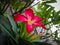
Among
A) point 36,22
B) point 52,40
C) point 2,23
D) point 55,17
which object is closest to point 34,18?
point 36,22

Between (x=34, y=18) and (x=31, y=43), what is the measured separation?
0.32 ft

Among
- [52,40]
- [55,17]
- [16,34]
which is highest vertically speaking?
[16,34]

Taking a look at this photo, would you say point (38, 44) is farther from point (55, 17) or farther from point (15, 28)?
point (55, 17)

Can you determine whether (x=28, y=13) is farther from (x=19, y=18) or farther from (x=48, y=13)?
(x=48, y=13)

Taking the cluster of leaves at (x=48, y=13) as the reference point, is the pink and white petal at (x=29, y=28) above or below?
above

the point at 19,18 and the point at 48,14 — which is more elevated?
the point at 19,18

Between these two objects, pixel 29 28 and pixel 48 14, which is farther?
pixel 48 14

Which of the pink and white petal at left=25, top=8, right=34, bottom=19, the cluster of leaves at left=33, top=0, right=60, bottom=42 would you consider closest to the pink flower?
the pink and white petal at left=25, top=8, right=34, bottom=19

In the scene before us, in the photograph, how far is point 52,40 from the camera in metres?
1.01

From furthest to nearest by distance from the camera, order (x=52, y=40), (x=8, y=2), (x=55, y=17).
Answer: (x=52, y=40) < (x=55, y=17) < (x=8, y=2)

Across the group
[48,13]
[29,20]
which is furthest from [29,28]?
[48,13]

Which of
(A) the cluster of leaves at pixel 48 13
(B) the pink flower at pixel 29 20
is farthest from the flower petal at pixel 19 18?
(A) the cluster of leaves at pixel 48 13

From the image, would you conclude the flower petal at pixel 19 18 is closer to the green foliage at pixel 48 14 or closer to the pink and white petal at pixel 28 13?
the pink and white petal at pixel 28 13

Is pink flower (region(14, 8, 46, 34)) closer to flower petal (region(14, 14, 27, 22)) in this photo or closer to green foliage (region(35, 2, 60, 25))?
flower petal (region(14, 14, 27, 22))
